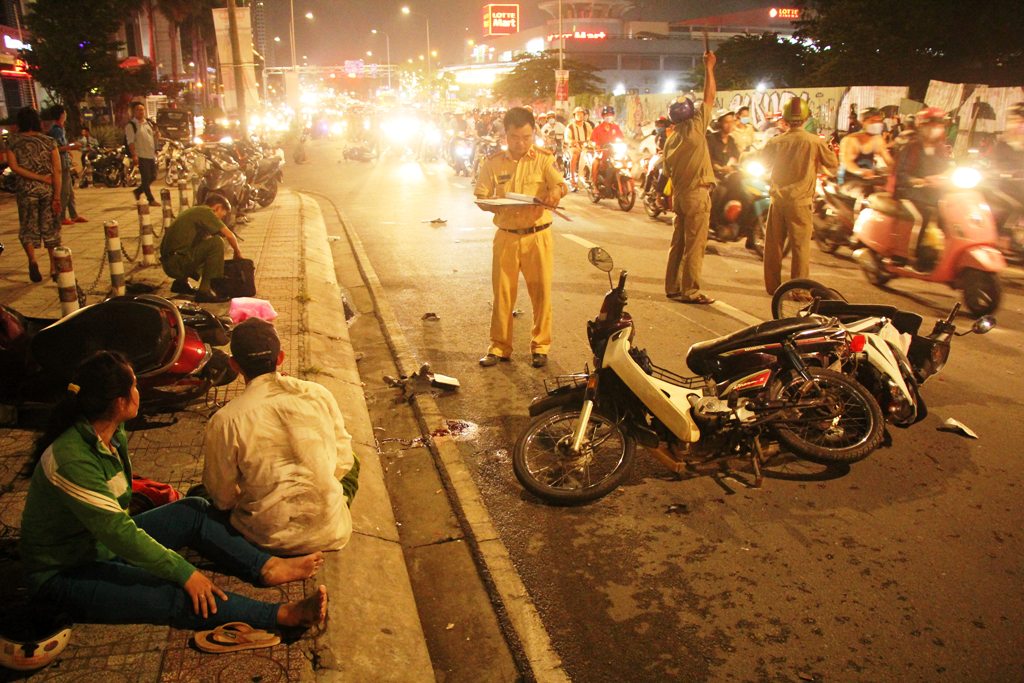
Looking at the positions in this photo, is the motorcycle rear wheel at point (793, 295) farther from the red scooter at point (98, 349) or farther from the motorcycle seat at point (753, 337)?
the red scooter at point (98, 349)

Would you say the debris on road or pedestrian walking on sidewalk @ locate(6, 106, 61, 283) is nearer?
the debris on road

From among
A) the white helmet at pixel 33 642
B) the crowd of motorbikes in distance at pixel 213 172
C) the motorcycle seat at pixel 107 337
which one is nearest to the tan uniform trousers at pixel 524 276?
the motorcycle seat at pixel 107 337

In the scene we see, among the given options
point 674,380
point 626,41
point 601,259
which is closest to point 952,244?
point 674,380

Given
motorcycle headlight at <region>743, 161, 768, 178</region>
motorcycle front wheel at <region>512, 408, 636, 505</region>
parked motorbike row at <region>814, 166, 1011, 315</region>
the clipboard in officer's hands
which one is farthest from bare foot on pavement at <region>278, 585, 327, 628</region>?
motorcycle headlight at <region>743, 161, 768, 178</region>

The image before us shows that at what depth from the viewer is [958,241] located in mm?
7973

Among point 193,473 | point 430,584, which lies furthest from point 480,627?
Result: point 193,473

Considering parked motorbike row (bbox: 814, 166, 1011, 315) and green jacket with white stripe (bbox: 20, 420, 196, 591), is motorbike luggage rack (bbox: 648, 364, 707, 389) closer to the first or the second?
green jacket with white stripe (bbox: 20, 420, 196, 591)

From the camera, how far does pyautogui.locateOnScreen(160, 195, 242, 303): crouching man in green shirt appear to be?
26.1 ft

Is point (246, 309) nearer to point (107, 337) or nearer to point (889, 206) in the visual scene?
point (107, 337)

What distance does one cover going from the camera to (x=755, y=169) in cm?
1137

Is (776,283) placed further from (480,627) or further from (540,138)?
(540,138)

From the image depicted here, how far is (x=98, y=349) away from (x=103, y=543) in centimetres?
229

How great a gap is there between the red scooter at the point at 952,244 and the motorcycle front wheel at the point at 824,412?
13.5 ft

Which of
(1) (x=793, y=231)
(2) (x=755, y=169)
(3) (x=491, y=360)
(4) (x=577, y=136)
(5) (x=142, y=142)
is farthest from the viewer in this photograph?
(4) (x=577, y=136)
